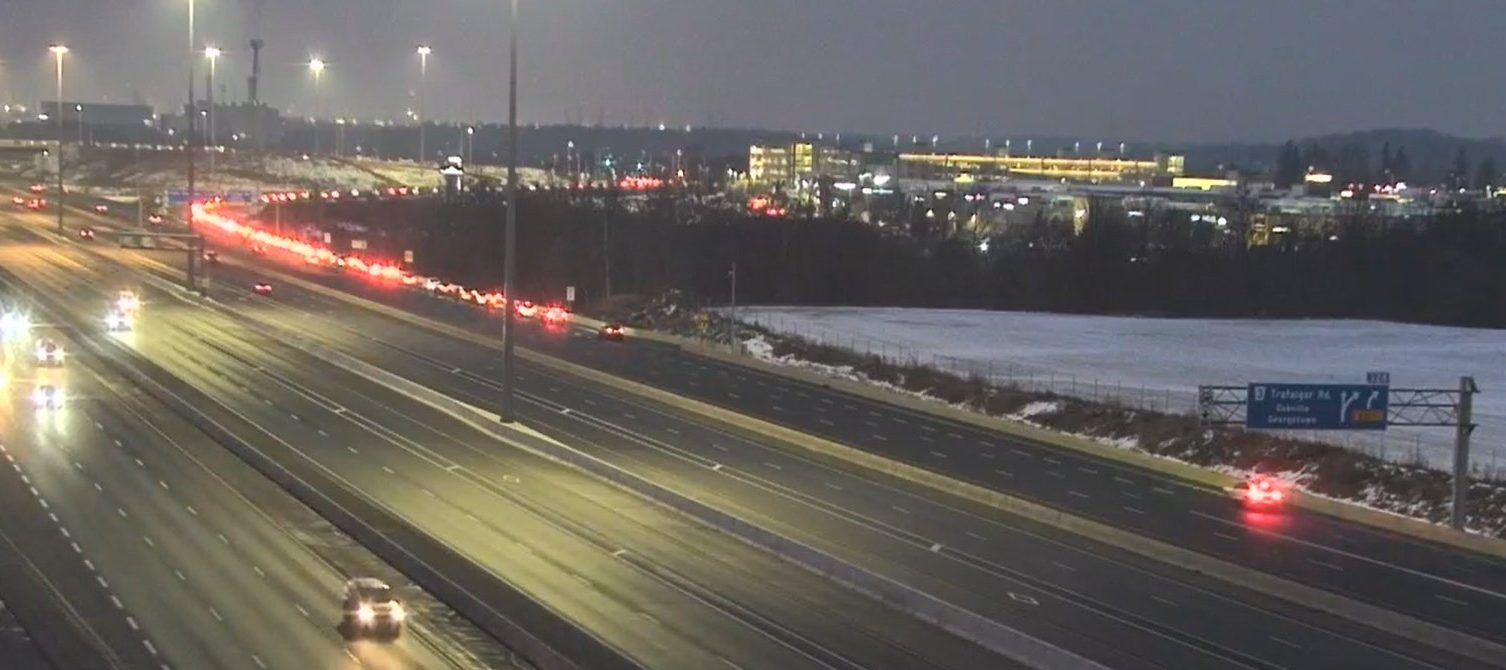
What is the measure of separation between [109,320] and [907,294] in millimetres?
58820

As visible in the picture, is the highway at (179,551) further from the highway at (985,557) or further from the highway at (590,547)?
the highway at (985,557)

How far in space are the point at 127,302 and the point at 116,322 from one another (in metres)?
5.58

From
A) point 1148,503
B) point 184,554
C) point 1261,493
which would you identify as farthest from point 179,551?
point 1261,493

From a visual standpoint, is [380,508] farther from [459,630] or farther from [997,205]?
[997,205]

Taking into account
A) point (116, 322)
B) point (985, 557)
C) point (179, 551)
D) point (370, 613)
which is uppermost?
point (370, 613)

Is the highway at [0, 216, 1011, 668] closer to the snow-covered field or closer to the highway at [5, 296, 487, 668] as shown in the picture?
the highway at [5, 296, 487, 668]

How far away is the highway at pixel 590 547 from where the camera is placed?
23.8 meters

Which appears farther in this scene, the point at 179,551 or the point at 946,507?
the point at 946,507

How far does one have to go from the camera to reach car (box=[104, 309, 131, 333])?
64.2 meters

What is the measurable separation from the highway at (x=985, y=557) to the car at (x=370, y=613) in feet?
28.6

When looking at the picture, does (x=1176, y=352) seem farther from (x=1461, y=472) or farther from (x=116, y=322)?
(x=116, y=322)

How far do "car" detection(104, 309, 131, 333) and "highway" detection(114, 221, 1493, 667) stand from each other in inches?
704

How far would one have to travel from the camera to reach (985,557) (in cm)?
3075

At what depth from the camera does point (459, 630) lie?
23781 millimetres
